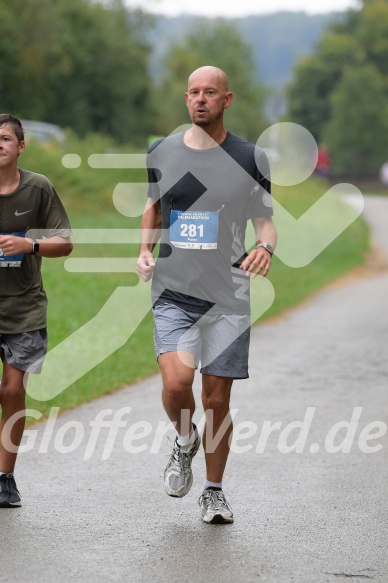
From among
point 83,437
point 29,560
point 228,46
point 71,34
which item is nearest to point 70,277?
point 83,437

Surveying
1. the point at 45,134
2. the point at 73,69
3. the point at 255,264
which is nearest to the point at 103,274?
the point at 255,264

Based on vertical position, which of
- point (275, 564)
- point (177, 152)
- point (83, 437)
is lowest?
point (83, 437)

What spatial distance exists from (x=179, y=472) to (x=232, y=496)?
549mm

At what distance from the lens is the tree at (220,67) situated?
222 feet

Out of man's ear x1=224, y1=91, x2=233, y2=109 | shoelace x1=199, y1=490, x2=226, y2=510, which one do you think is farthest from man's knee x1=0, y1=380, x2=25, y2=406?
man's ear x1=224, y1=91, x2=233, y2=109

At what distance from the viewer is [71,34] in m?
55.6

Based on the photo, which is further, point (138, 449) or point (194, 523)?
point (138, 449)

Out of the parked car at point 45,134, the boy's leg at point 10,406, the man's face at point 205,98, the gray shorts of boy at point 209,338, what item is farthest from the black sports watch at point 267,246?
the parked car at point 45,134

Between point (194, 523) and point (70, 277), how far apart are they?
1297cm

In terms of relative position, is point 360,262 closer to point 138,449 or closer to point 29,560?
point 138,449

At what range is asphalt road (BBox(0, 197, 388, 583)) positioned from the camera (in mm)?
5141

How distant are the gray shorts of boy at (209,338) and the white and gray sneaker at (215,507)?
0.56 metres

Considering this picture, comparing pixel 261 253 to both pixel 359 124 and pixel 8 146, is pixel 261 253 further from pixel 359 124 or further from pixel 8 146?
pixel 359 124

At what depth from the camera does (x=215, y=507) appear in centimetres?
596
